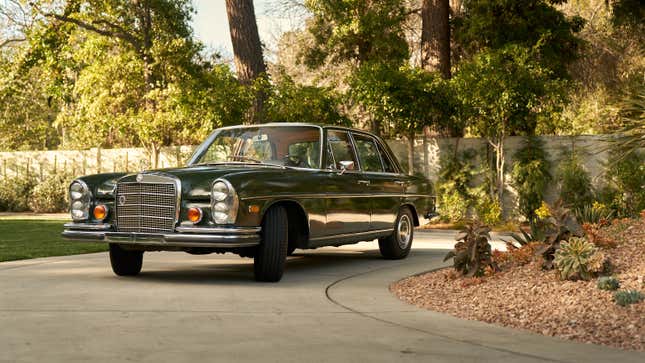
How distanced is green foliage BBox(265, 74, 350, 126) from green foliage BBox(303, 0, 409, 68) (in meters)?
2.85

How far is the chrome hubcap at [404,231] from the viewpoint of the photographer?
13312mm

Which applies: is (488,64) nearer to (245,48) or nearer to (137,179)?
(245,48)

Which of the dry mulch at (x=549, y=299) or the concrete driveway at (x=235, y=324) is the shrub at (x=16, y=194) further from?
the dry mulch at (x=549, y=299)

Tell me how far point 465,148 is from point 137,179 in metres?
14.1

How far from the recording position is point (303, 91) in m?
22.0

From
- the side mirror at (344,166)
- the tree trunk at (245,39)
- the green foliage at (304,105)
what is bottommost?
the side mirror at (344,166)

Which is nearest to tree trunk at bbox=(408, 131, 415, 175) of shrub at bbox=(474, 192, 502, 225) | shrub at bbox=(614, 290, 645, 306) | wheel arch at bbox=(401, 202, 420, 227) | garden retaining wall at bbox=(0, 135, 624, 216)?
garden retaining wall at bbox=(0, 135, 624, 216)

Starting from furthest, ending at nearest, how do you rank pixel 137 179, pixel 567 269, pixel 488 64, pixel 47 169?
pixel 47 169 → pixel 488 64 → pixel 137 179 → pixel 567 269

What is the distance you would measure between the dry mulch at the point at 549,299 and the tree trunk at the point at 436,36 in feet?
44.7

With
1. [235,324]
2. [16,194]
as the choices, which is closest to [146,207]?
[235,324]

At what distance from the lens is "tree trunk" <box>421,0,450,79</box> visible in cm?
2375

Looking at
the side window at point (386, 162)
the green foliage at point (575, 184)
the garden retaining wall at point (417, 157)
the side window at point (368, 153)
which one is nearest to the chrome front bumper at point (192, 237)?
the side window at point (368, 153)

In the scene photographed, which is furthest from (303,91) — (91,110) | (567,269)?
(567,269)

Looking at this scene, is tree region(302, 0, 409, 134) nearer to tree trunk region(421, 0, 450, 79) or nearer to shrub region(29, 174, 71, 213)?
tree trunk region(421, 0, 450, 79)
